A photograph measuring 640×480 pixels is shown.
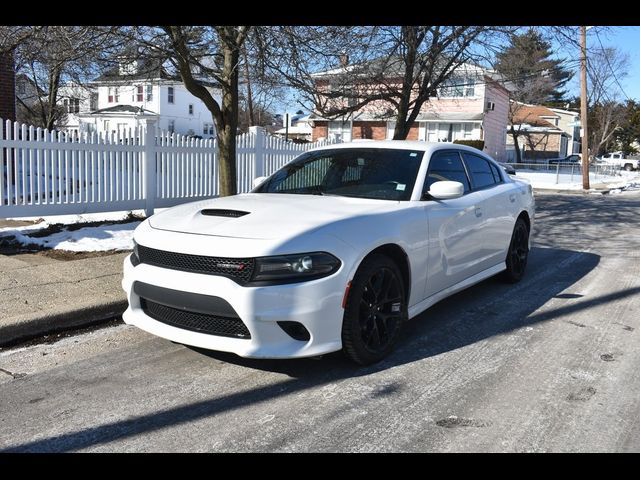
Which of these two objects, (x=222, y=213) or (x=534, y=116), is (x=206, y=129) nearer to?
(x=534, y=116)

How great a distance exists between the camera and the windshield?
5.04 meters

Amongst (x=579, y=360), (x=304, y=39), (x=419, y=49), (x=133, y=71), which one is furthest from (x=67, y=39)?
(x=419, y=49)

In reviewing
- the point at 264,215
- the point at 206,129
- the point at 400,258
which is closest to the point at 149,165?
the point at 264,215

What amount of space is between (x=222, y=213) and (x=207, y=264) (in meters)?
0.66

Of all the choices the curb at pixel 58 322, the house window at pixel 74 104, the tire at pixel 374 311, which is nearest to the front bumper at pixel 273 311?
the tire at pixel 374 311

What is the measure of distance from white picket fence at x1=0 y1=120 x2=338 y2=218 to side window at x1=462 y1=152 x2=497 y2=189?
6027 mm

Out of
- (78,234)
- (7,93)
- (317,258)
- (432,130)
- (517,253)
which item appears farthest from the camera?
(432,130)

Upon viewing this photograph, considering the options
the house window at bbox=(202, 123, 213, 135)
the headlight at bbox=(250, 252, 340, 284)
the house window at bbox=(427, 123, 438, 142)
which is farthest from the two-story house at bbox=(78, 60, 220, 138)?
the headlight at bbox=(250, 252, 340, 284)

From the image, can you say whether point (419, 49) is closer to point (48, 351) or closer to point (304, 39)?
point (304, 39)

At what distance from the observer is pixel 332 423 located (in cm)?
344

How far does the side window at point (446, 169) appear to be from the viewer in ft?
17.1

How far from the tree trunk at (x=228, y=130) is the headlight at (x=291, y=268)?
20.4ft

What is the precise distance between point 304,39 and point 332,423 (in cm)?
612

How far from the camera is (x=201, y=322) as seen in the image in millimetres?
3910
